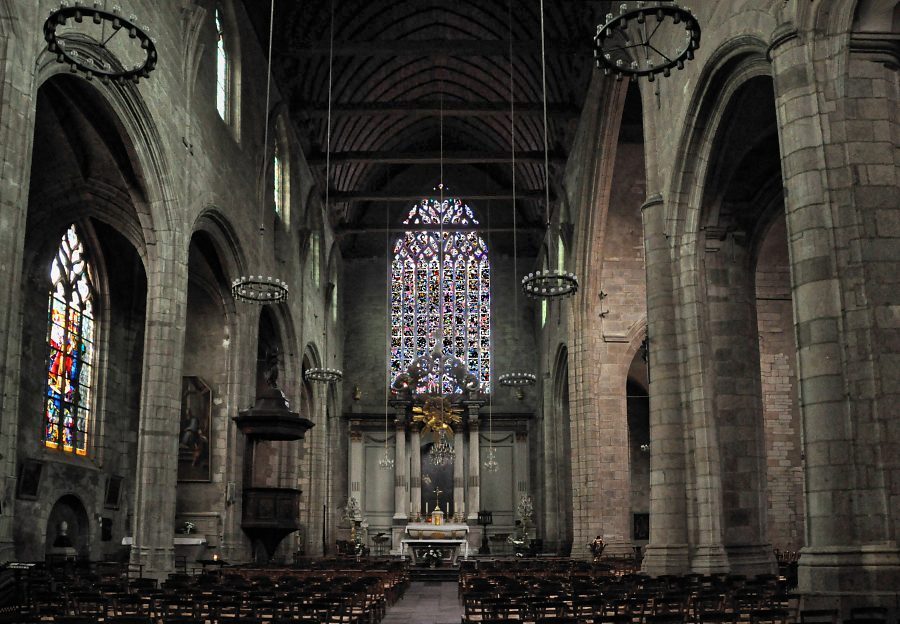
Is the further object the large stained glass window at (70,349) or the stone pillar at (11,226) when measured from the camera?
the large stained glass window at (70,349)

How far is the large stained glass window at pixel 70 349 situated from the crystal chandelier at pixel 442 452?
15.7 metres

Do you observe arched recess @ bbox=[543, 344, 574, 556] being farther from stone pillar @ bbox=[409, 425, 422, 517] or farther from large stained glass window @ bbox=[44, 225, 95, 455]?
large stained glass window @ bbox=[44, 225, 95, 455]

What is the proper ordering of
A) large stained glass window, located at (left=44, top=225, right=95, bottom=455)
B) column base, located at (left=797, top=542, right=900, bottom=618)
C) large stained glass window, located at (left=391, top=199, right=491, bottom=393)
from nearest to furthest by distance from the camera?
column base, located at (left=797, top=542, right=900, bottom=618) < large stained glass window, located at (left=44, top=225, right=95, bottom=455) < large stained glass window, located at (left=391, top=199, right=491, bottom=393)

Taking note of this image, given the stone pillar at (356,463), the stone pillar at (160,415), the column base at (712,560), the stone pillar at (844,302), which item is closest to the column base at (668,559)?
the column base at (712,560)

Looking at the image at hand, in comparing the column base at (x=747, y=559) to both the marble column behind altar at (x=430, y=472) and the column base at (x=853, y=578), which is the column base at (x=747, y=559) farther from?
the marble column behind altar at (x=430, y=472)

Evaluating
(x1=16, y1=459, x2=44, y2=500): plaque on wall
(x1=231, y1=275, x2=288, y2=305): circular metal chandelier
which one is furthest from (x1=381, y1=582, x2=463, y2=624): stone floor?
(x1=16, y1=459, x2=44, y2=500): plaque on wall

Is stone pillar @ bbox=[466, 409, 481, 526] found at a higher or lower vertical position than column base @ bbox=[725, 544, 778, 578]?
higher

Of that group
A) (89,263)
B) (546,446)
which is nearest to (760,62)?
(89,263)

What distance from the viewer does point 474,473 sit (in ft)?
131

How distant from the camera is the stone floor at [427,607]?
14.6 m

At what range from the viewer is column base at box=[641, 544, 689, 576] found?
15.7 metres

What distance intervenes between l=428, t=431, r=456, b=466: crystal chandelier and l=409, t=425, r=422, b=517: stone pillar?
639 mm

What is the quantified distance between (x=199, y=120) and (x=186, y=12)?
2.19 m

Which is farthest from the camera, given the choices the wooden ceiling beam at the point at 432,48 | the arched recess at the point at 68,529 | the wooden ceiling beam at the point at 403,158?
the wooden ceiling beam at the point at 403,158
